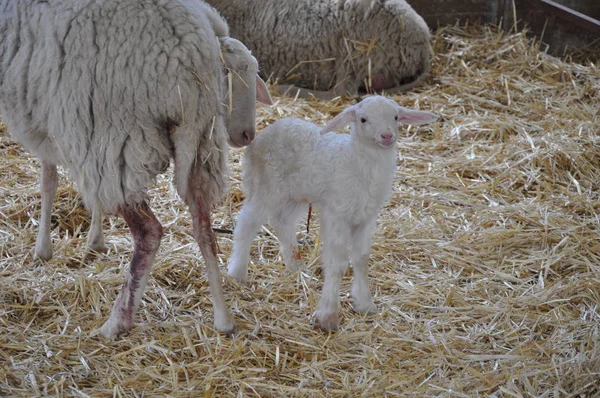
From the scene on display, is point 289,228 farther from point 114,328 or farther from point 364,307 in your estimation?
point 114,328

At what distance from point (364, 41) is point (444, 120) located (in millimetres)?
967

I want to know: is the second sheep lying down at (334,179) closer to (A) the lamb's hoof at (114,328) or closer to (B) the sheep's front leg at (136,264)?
(B) the sheep's front leg at (136,264)

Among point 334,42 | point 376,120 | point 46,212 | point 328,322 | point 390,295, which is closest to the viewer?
point 376,120

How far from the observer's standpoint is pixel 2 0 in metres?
3.24

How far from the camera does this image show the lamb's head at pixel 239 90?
3.29 meters

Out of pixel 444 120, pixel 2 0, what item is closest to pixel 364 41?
pixel 444 120

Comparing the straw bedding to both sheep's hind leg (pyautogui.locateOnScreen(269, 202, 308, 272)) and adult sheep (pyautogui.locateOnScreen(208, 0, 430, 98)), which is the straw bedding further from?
adult sheep (pyautogui.locateOnScreen(208, 0, 430, 98))

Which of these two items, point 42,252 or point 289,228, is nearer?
Result: point 289,228

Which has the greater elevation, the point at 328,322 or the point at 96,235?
the point at 328,322

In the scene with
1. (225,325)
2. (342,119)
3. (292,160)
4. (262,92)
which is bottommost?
(225,325)

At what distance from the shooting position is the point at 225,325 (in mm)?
3301

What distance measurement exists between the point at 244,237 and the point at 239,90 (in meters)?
0.72

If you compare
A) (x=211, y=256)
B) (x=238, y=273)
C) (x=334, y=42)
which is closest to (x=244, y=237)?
(x=238, y=273)

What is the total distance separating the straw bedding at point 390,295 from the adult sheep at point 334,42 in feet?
3.02
